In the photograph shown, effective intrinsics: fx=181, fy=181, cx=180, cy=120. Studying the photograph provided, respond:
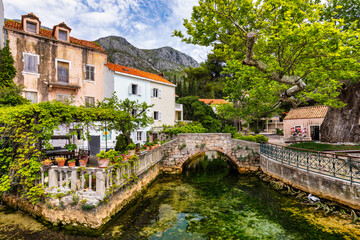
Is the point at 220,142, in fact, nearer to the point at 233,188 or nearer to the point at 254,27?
the point at 233,188

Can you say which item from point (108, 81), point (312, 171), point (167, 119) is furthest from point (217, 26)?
point (167, 119)

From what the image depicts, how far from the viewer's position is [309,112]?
23.4 metres

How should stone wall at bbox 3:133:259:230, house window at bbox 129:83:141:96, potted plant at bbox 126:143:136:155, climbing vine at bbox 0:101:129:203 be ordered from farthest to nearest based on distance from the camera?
house window at bbox 129:83:141:96 < potted plant at bbox 126:143:136:155 < stone wall at bbox 3:133:259:230 < climbing vine at bbox 0:101:129:203

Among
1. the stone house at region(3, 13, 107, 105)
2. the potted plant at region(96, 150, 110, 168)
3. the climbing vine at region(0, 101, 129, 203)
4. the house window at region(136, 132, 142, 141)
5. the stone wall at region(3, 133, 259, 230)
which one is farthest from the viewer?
the house window at region(136, 132, 142, 141)

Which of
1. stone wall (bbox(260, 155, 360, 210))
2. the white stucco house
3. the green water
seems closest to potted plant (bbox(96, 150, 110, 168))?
the green water

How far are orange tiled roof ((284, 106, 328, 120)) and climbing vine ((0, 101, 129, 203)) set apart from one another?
84.3ft

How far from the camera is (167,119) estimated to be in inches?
1041

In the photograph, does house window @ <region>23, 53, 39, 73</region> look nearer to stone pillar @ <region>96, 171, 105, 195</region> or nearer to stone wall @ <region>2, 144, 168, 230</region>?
stone wall @ <region>2, 144, 168, 230</region>

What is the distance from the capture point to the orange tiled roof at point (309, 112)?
869 inches

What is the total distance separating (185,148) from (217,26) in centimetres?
979

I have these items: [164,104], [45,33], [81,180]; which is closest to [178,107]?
[164,104]

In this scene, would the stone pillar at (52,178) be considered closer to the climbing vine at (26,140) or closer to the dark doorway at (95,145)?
the climbing vine at (26,140)

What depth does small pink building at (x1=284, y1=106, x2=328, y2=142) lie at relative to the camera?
72.3 feet

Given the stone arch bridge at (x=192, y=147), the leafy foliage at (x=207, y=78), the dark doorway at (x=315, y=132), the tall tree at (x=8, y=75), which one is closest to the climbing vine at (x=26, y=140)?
the tall tree at (x=8, y=75)
